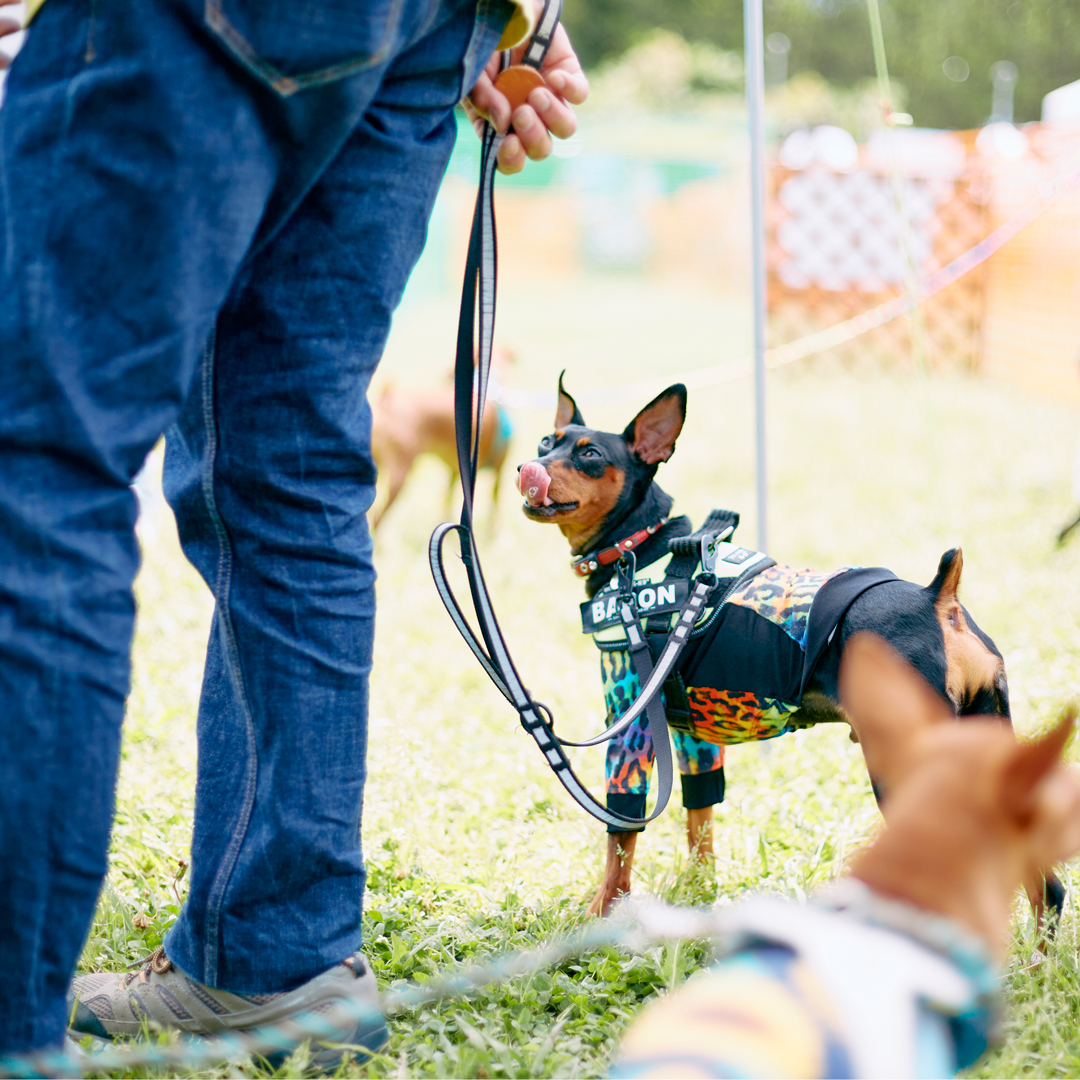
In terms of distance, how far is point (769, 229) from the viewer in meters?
10.9

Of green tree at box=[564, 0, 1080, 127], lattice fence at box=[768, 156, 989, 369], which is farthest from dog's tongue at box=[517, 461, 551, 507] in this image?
green tree at box=[564, 0, 1080, 127]

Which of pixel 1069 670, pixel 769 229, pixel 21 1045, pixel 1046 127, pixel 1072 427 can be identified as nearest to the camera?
→ pixel 21 1045

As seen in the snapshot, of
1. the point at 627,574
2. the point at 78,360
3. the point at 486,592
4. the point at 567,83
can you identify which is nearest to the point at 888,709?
the point at 486,592

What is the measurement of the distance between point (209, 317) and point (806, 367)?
382 inches

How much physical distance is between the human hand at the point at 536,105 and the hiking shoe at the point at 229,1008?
1135mm

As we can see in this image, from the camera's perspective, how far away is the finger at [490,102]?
1.49m

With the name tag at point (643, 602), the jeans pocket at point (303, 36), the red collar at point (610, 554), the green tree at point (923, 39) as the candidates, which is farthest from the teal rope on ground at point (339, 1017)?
the green tree at point (923, 39)

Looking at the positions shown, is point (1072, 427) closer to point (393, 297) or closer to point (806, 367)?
point (806, 367)

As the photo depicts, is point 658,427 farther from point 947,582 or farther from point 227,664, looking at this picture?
point 227,664

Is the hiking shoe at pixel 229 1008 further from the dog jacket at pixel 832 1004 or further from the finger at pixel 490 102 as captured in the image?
the finger at pixel 490 102

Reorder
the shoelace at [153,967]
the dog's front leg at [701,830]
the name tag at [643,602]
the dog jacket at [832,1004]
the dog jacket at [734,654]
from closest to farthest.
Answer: the dog jacket at [832,1004]
the shoelace at [153,967]
the dog jacket at [734,654]
the name tag at [643,602]
the dog's front leg at [701,830]

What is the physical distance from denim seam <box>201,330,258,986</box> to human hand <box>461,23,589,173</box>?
0.53 metres

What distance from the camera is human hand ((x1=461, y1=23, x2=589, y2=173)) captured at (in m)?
1.50

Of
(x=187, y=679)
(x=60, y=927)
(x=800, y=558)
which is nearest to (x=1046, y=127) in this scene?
(x=800, y=558)
